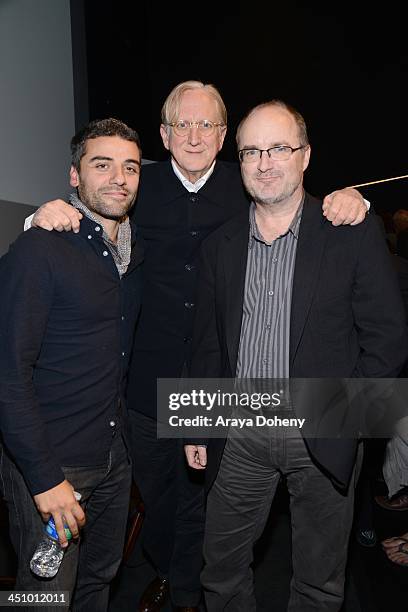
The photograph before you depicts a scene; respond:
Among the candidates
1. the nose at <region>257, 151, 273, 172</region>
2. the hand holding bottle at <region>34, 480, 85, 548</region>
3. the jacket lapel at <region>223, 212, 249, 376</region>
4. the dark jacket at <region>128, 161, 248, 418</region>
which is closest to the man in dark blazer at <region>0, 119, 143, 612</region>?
the hand holding bottle at <region>34, 480, 85, 548</region>

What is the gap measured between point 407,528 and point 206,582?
153 centimetres

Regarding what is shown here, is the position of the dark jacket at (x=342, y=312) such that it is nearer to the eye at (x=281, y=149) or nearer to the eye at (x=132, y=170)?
the eye at (x=281, y=149)

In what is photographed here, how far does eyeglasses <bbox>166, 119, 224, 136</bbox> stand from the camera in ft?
7.01

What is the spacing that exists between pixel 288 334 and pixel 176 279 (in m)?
0.57

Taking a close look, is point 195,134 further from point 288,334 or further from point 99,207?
point 288,334

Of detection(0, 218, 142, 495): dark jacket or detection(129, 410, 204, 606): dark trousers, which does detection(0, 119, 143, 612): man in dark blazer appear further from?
detection(129, 410, 204, 606): dark trousers

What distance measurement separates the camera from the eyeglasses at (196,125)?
2137 millimetres

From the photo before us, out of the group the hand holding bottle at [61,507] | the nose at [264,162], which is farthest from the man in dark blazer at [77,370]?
the nose at [264,162]

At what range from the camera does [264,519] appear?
6.57 feet

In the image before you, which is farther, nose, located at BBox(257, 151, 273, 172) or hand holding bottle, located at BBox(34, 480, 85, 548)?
nose, located at BBox(257, 151, 273, 172)

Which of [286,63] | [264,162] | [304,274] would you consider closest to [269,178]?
[264,162]

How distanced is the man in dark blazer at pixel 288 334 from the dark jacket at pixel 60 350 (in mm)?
383

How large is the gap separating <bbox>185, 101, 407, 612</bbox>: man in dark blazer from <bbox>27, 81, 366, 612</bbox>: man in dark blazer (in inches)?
7.8

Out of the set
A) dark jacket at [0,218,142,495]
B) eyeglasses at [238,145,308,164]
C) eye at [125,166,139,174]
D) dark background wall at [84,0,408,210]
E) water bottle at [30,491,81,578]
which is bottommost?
water bottle at [30,491,81,578]
